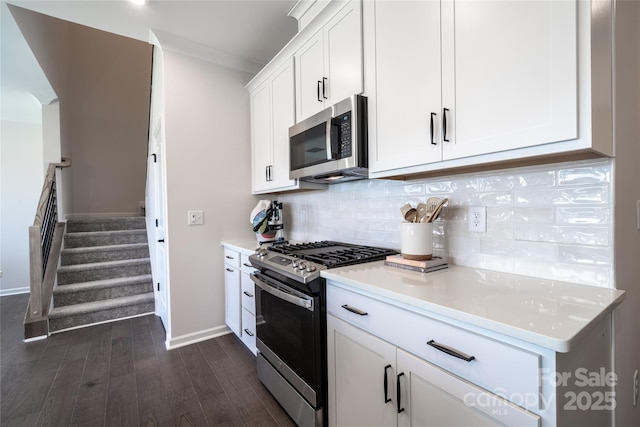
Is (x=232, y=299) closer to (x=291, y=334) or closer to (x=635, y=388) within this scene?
(x=291, y=334)

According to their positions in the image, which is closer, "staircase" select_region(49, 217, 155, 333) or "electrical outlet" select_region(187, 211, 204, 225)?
"electrical outlet" select_region(187, 211, 204, 225)

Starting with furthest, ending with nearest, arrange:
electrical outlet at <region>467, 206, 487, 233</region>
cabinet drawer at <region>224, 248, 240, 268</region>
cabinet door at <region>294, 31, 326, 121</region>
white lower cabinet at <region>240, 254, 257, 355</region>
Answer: cabinet drawer at <region>224, 248, 240, 268</region>, white lower cabinet at <region>240, 254, 257, 355</region>, cabinet door at <region>294, 31, 326, 121</region>, electrical outlet at <region>467, 206, 487, 233</region>

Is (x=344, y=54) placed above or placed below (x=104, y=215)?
above

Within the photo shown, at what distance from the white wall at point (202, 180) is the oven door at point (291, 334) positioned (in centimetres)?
95

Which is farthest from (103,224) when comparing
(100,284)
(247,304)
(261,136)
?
(247,304)

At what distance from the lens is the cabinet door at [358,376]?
113 cm

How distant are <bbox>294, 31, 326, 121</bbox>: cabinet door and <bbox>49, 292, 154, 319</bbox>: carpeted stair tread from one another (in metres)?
2.81

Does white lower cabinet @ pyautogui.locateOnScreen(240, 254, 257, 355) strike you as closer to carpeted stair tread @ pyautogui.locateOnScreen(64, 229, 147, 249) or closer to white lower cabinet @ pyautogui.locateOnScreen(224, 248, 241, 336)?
white lower cabinet @ pyautogui.locateOnScreen(224, 248, 241, 336)

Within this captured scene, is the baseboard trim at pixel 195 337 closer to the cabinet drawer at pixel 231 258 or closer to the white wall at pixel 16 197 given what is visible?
the cabinet drawer at pixel 231 258

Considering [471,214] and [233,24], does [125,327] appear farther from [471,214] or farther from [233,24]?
[471,214]

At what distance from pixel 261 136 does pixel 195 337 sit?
6.29 feet

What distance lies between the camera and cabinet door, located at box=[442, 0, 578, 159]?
90cm

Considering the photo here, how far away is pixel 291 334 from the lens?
1596 mm

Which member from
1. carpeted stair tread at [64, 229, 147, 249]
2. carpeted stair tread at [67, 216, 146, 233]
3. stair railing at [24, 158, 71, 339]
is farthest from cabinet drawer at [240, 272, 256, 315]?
carpeted stair tread at [67, 216, 146, 233]
